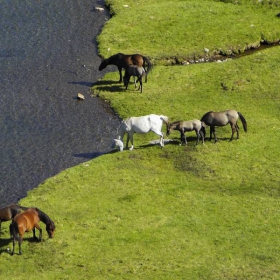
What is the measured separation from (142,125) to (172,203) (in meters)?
4.94

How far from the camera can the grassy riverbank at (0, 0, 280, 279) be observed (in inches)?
941

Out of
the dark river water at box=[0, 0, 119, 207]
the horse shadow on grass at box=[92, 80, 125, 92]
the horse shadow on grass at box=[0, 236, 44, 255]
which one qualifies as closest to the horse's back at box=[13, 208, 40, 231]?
the horse shadow on grass at box=[0, 236, 44, 255]

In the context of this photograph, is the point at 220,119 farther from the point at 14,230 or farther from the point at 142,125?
the point at 14,230

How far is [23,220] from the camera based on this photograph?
79.3 ft

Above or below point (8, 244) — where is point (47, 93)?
above

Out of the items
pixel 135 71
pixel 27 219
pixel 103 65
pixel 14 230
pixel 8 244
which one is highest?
pixel 135 71

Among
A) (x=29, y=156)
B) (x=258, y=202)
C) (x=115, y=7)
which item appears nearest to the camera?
(x=258, y=202)

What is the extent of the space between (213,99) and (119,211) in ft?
36.3

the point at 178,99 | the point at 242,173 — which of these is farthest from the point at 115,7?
the point at 242,173

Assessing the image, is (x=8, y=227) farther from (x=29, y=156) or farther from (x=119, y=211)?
(x=29, y=156)

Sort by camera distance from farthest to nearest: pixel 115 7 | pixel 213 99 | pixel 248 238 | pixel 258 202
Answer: pixel 115 7 < pixel 213 99 < pixel 258 202 < pixel 248 238

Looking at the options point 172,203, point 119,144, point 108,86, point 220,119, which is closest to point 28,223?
point 172,203

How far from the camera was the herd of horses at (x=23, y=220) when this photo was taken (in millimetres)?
24078

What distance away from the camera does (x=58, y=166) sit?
30.8 m
